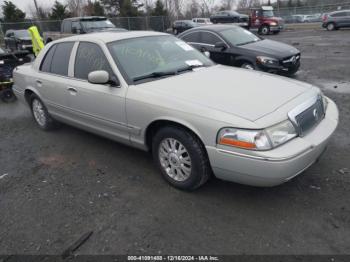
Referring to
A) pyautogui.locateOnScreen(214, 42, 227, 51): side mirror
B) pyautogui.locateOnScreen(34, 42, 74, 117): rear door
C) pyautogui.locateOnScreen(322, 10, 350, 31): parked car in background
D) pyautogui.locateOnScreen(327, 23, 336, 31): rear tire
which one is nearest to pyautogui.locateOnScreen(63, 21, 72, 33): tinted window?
pyautogui.locateOnScreen(214, 42, 227, 51): side mirror

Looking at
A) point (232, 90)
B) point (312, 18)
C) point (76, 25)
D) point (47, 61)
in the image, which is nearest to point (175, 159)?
point (232, 90)

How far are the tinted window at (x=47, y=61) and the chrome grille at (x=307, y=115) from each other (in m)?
3.78

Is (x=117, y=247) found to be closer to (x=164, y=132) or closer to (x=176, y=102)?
(x=164, y=132)

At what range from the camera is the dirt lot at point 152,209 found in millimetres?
2766

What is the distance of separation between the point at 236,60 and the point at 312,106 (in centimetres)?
506

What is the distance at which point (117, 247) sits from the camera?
2.79 m

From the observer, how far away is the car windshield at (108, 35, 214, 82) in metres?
3.81

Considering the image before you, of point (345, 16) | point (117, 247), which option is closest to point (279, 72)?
point (117, 247)

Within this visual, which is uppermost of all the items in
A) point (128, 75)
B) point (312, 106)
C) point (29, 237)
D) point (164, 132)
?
point (128, 75)

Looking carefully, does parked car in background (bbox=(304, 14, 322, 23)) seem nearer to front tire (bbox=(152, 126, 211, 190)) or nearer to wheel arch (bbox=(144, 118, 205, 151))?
wheel arch (bbox=(144, 118, 205, 151))

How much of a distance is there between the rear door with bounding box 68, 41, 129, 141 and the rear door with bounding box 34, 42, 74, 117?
207 millimetres

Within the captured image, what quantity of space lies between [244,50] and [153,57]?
4.60 meters

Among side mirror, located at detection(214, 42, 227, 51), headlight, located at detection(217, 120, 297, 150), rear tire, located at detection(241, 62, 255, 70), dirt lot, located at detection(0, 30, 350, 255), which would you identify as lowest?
dirt lot, located at detection(0, 30, 350, 255)

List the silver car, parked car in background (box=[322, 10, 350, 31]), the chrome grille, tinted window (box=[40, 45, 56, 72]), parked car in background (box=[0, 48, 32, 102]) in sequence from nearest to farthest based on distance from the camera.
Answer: the silver car < the chrome grille < tinted window (box=[40, 45, 56, 72]) < parked car in background (box=[0, 48, 32, 102]) < parked car in background (box=[322, 10, 350, 31])
